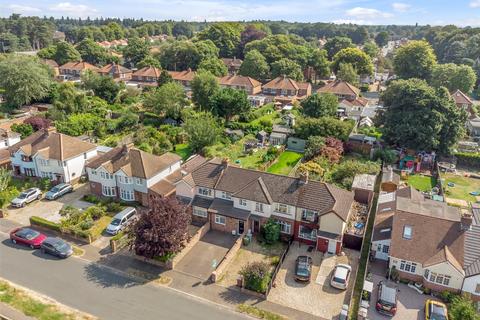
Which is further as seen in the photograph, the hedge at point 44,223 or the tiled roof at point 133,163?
the tiled roof at point 133,163

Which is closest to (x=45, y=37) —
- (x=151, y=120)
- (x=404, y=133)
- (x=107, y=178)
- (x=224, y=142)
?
(x=151, y=120)

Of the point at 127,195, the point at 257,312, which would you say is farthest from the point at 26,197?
the point at 257,312

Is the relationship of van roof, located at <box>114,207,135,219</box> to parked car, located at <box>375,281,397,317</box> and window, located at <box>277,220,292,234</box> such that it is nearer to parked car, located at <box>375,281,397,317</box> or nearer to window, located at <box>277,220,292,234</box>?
window, located at <box>277,220,292,234</box>

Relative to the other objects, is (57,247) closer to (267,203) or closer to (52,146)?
(52,146)

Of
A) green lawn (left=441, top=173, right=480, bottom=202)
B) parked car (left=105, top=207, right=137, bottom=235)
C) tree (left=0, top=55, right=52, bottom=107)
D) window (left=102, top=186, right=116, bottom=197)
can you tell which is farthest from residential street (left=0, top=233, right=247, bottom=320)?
tree (left=0, top=55, right=52, bottom=107)

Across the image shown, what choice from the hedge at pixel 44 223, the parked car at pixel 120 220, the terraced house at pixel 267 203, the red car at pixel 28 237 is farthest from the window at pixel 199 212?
the red car at pixel 28 237

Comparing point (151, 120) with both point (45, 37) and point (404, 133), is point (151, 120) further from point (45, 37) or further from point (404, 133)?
point (45, 37)

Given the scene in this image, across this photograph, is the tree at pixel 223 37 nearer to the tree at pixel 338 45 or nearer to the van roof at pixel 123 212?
the tree at pixel 338 45
